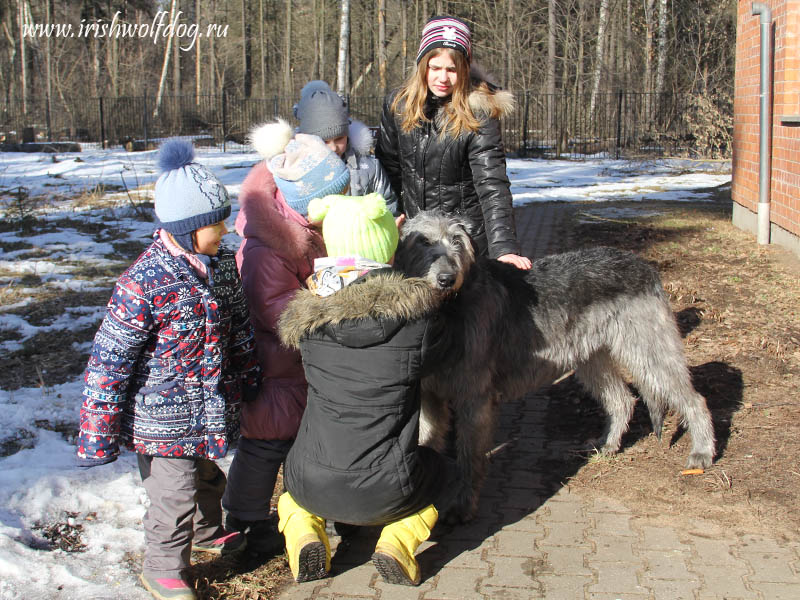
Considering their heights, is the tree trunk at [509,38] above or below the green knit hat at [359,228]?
above

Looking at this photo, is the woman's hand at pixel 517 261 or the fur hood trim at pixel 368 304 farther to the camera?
the woman's hand at pixel 517 261

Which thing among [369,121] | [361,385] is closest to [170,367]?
[361,385]

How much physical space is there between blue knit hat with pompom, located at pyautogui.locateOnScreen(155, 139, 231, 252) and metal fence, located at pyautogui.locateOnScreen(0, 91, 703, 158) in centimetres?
2239

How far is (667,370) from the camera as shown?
424cm

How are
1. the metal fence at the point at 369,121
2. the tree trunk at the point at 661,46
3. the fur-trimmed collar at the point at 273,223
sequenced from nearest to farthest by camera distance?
1. the fur-trimmed collar at the point at 273,223
2. the metal fence at the point at 369,121
3. the tree trunk at the point at 661,46

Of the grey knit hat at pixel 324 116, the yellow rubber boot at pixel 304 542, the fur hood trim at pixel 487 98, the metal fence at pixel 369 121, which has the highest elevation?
Answer: the metal fence at pixel 369 121

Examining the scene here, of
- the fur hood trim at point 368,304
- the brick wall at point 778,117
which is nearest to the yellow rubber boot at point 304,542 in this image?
the fur hood trim at point 368,304

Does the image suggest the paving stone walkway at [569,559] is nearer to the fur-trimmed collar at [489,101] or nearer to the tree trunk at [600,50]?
the fur-trimmed collar at [489,101]

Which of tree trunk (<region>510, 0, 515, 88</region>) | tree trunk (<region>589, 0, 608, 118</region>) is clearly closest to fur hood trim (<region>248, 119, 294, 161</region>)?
tree trunk (<region>589, 0, 608, 118</region>)

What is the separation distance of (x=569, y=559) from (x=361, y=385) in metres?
1.26

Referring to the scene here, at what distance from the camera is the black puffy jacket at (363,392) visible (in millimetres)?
2822

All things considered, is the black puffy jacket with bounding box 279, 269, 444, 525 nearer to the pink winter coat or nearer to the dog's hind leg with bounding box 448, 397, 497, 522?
the pink winter coat

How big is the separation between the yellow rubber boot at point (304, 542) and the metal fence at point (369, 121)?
22407 millimetres

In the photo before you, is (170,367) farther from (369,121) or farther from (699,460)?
(369,121)
